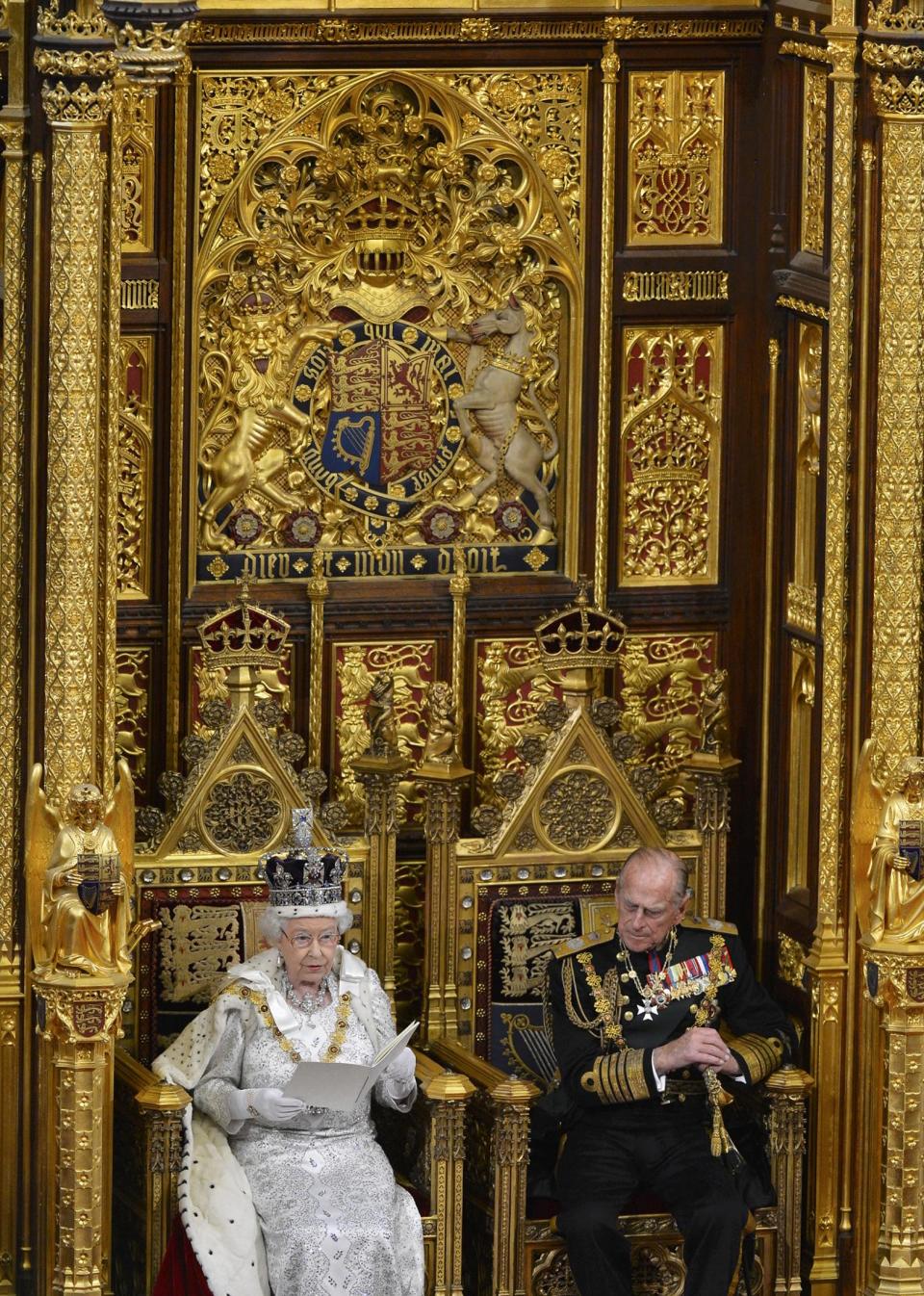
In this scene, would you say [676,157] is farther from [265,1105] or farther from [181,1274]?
[181,1274]

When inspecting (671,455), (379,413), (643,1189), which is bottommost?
(643,1189)

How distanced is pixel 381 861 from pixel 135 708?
0.83m

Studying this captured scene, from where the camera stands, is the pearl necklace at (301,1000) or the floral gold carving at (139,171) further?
Result: the floral gold carving at (139,171)

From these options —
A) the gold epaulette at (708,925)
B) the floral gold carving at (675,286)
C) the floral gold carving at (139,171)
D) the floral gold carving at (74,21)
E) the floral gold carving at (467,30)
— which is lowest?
the gold epaulette at (708,925)

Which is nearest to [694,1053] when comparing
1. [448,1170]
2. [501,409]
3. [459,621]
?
[448,1170]

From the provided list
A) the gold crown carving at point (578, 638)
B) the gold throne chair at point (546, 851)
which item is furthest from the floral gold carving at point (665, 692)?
the gold crown carving at point (578, 638)

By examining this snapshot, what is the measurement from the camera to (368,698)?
13.5 m

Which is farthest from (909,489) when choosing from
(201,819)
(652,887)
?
(201,819)

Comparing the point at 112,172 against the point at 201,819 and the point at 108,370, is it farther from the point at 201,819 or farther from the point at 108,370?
the point at 201,819

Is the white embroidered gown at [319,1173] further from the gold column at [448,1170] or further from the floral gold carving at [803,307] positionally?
the floral gold carving at [803,307]

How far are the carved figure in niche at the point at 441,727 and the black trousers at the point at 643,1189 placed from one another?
116 centimetres

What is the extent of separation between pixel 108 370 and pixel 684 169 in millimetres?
2203

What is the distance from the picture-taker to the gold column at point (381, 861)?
524 inches

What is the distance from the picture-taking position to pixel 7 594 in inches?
483
